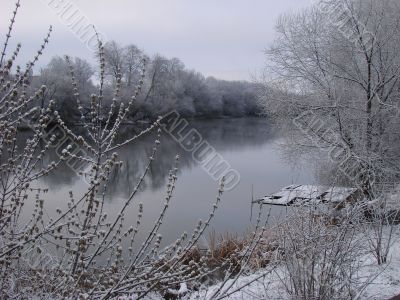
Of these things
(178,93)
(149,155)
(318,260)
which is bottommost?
(318,260)

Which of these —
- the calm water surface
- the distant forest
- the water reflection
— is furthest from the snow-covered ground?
the distant forest

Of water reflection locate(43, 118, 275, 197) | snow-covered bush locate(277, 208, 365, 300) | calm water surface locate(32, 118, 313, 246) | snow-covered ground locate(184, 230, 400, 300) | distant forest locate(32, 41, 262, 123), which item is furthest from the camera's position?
distant forest locate(32, 41, 262, 123)

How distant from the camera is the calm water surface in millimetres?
12242

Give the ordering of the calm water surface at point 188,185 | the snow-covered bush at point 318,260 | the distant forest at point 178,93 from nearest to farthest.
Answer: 1. the snow-covered bush at point 318,260
2. the calm water surface at point 188,185
3. the distant forest at point 178,93

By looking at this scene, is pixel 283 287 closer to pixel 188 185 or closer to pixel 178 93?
pixel 188 185

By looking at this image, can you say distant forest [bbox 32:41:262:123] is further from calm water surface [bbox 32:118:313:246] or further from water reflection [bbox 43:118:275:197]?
calm water surface [bbox 32:118:313:246]

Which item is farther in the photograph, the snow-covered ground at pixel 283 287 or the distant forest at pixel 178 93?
the distant forest at pixel 178 93

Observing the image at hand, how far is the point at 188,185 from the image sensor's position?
1697 cm

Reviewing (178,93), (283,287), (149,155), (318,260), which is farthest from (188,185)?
(178,93)

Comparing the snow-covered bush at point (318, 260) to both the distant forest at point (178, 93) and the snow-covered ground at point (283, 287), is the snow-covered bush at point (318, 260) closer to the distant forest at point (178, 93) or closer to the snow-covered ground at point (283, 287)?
the snow-covered ground at point (283, 287)

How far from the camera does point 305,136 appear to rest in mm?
14188

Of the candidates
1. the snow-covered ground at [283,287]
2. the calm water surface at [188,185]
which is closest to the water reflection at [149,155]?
the calm water surface at [188,185]

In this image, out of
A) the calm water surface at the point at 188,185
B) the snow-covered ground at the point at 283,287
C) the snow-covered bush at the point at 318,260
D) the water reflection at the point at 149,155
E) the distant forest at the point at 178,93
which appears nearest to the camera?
the snow-covered bush at the point at 318,260

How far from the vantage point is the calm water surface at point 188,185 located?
12.2m
